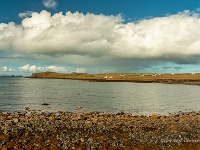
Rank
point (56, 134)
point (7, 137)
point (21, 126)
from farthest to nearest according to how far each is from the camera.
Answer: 1. point (21, 126)
2. point (56, 134)
3. point (7, 137)

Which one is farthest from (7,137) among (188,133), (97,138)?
(188,133)

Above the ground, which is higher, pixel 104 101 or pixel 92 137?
pixel 92 137

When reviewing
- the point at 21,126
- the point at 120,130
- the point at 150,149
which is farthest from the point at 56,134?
the point at 150,149

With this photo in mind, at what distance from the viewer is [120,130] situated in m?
24.7

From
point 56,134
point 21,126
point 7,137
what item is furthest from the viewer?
Answer: point 21,126

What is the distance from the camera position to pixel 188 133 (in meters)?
25.0

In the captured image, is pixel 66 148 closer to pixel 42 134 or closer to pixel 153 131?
pixel 42 134

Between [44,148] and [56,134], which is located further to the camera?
[56,134]

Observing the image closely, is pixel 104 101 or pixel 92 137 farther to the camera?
pixel 104 101

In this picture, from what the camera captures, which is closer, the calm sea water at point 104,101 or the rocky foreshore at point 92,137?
the rocky foreshore at point 92,137

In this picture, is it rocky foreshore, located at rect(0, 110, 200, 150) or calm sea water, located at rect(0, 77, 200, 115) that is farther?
calm sea water, located at rect(0, 77, 200, 115)

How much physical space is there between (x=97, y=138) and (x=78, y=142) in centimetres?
183

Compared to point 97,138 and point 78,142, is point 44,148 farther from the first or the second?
point 97,138

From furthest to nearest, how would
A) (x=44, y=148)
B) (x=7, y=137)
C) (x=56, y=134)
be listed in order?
(x=56, y=134) → (x=7, y=137) → (x=44, y=148)
